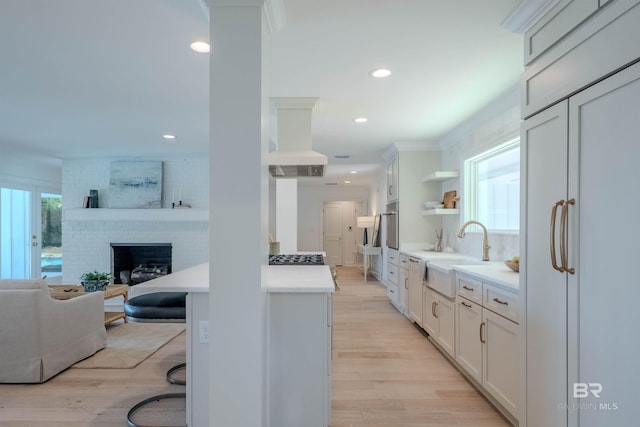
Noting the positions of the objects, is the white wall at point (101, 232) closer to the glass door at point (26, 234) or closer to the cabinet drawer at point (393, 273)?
the glass door at point (26, 234)

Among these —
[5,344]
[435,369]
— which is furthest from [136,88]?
[435,369]

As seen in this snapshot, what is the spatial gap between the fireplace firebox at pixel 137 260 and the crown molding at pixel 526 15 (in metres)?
5.94

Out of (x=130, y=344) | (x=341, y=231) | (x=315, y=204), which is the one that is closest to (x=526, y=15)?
(x=130, y=344)

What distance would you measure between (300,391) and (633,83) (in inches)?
82.9

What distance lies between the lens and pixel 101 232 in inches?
245

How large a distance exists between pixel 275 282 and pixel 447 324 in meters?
1.93

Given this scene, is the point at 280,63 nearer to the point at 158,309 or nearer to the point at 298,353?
the point at 298,353

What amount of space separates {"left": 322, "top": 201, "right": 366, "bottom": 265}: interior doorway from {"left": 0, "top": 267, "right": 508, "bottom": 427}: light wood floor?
687 cm

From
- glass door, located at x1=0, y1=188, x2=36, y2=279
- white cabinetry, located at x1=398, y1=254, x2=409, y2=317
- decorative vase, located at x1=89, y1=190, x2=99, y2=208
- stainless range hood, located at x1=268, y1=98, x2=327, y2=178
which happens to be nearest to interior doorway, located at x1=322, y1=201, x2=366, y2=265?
white cabinetry, located at x1=398, y1=254, x2=409, y2=317

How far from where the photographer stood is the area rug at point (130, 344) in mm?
3199

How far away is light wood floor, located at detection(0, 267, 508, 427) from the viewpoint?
2.30 m

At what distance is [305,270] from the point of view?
2.71 metres

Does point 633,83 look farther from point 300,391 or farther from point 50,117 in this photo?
point 50,117

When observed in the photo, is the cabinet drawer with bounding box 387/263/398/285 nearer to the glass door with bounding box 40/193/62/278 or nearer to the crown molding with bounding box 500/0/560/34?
the crown molding with bounding box 500/0/560/34
